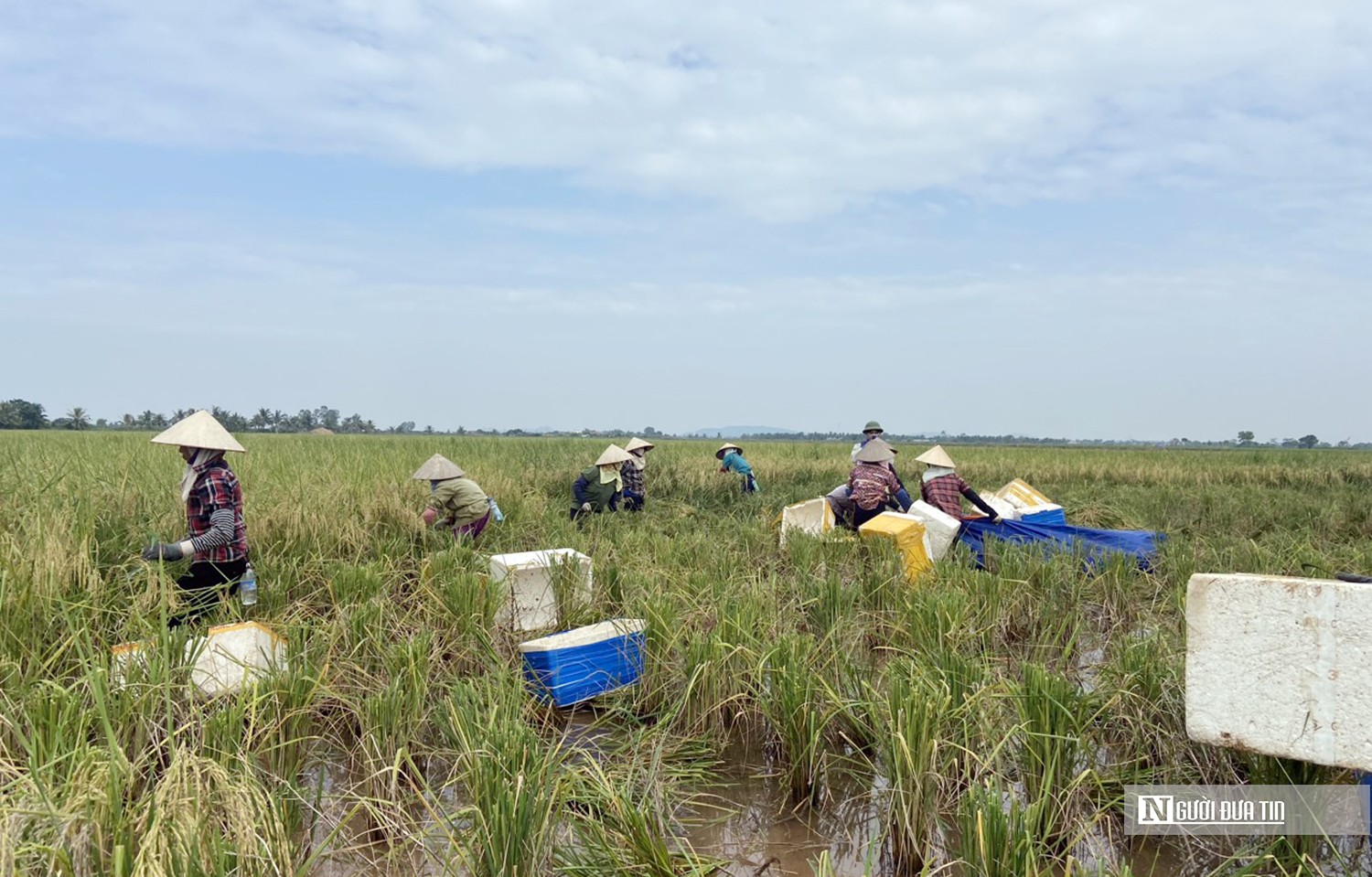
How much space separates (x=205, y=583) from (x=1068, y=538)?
5.99 metres

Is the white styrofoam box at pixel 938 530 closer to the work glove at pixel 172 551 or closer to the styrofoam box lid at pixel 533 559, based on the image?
the styrofoam box lid at pixel 533 559

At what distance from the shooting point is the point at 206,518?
4.05 meters

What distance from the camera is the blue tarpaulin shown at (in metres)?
5.85

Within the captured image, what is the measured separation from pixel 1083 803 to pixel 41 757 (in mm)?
3365

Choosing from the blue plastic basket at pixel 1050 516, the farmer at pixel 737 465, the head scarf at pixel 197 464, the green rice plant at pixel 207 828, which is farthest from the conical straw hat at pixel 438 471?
the farmer at pixel 737 465

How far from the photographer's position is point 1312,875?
2.14 m

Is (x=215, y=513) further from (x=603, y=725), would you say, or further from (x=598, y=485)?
(x=598, y=485)

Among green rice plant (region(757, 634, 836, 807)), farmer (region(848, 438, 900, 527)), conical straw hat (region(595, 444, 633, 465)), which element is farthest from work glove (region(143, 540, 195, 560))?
farmer (region(848, 438, 900, 527))

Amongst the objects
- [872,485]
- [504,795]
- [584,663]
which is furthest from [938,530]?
[504,795]

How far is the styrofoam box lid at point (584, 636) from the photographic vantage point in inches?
143

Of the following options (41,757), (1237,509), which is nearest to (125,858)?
(41,757)

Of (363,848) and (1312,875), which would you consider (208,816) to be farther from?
(1312,875)

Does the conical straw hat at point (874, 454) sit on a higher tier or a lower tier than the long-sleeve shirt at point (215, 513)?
higher

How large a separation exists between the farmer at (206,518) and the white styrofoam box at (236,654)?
76 cm
